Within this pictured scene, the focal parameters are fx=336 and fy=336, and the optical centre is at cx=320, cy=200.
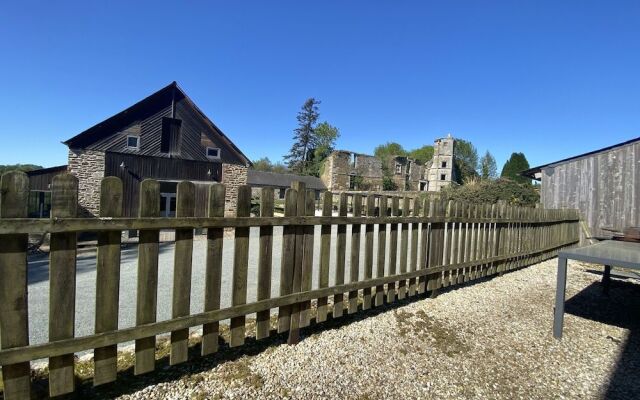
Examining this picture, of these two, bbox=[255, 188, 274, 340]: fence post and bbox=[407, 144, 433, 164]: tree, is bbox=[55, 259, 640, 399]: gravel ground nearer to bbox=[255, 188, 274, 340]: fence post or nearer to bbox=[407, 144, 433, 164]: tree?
bbox=[255, 188, 274, 340]: fence post

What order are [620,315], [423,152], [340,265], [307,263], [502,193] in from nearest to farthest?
1. [307,263]
2. [340,265]
3. [620,315]
4. [502,193]
5. [423,152]

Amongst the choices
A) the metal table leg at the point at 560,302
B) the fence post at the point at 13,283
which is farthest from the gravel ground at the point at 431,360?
the fence post at the point at 13,283

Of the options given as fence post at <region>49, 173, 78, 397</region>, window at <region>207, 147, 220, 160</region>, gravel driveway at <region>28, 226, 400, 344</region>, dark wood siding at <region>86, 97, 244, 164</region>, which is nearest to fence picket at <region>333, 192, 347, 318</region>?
gravel driveway at <region>28, 226, 400, 344</region>

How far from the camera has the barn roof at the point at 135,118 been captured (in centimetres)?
1703

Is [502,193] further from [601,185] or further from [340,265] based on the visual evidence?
[340,265]

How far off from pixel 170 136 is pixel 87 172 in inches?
179

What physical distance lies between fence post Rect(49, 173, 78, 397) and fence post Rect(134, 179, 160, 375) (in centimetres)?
40

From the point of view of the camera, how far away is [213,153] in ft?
67.9

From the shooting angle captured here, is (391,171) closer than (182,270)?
No

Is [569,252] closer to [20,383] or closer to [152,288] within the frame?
[152,288]

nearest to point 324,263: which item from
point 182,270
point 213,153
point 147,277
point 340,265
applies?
point 340,265

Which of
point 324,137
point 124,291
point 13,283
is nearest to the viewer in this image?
point 13,283

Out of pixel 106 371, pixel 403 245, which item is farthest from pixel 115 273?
pixel 403 245

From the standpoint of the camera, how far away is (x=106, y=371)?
2348 mm
